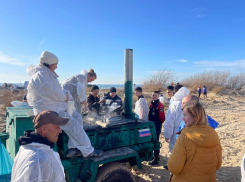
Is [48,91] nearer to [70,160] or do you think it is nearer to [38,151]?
[70,160]

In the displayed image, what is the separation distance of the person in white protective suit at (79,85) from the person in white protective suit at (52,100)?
1.03 metres

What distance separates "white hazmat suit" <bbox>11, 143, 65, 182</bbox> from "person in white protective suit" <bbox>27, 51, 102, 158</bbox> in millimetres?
1223

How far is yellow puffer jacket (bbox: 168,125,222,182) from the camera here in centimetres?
190

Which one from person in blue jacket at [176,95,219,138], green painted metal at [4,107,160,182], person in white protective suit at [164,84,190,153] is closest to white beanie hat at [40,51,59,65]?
green painted metal at [4,107,160,182]

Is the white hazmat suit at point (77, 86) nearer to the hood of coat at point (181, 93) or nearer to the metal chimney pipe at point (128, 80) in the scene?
the metal chimney pipe at point (128, 80)

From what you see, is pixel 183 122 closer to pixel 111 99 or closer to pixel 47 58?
pixel 47 58

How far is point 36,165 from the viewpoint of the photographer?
51.8 inches

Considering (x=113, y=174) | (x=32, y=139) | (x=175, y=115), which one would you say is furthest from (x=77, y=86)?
(x=32, y=139)

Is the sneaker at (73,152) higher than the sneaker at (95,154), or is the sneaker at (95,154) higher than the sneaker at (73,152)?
the sneaker at (73,152)

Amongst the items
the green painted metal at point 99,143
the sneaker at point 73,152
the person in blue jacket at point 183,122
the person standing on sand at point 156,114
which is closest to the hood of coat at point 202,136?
the person in blue jacket at point 183,122

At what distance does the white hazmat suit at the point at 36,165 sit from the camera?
130 cm

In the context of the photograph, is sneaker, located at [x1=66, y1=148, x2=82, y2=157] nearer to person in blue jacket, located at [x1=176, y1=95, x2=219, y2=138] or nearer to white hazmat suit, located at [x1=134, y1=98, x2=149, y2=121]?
person in blue jacket, located at [x1=176, y1=95, x2=219, y2=138]

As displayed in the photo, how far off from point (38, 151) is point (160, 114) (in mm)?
3722

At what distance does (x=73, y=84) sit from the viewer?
156 inches
